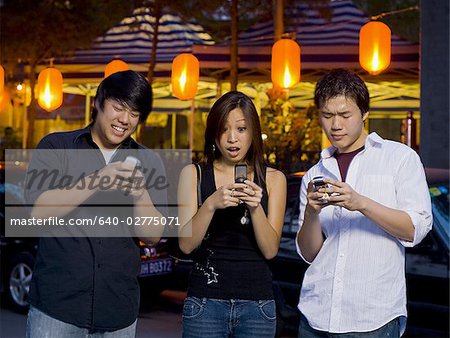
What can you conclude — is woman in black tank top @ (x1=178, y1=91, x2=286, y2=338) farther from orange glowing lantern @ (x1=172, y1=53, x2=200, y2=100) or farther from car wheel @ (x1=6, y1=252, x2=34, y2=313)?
orange glowing lantern @ (x1=172, y1=53, x2=200, y2=100)

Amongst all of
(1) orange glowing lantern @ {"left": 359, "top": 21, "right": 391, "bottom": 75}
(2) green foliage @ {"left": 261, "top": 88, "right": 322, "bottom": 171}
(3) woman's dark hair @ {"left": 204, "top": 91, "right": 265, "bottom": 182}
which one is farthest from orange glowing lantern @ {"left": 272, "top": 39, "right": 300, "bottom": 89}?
(3) woman's dark hair @ {"left": 204, "top": 91, "right": 265, "bottom": 182}

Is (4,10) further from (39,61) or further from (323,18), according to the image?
(323,18)

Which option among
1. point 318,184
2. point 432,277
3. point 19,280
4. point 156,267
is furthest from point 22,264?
point 318,184

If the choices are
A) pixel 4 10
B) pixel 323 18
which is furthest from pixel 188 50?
pixel 4 10

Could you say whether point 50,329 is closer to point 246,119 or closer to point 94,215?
point 94,215

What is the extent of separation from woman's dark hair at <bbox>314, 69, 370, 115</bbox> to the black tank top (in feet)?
1.72

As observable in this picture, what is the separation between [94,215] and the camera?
2992 mm

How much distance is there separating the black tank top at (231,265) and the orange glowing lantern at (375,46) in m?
8.20

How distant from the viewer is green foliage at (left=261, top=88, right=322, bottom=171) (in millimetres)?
10992

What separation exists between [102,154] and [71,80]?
1583 centimetres

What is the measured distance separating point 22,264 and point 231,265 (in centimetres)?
535

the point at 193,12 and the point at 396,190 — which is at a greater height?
the point at 193,12

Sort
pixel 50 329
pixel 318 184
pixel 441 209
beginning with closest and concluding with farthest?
pixel 318 184 < pixel 50 329 < pixel 441 209

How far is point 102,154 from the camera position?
10.0ft
